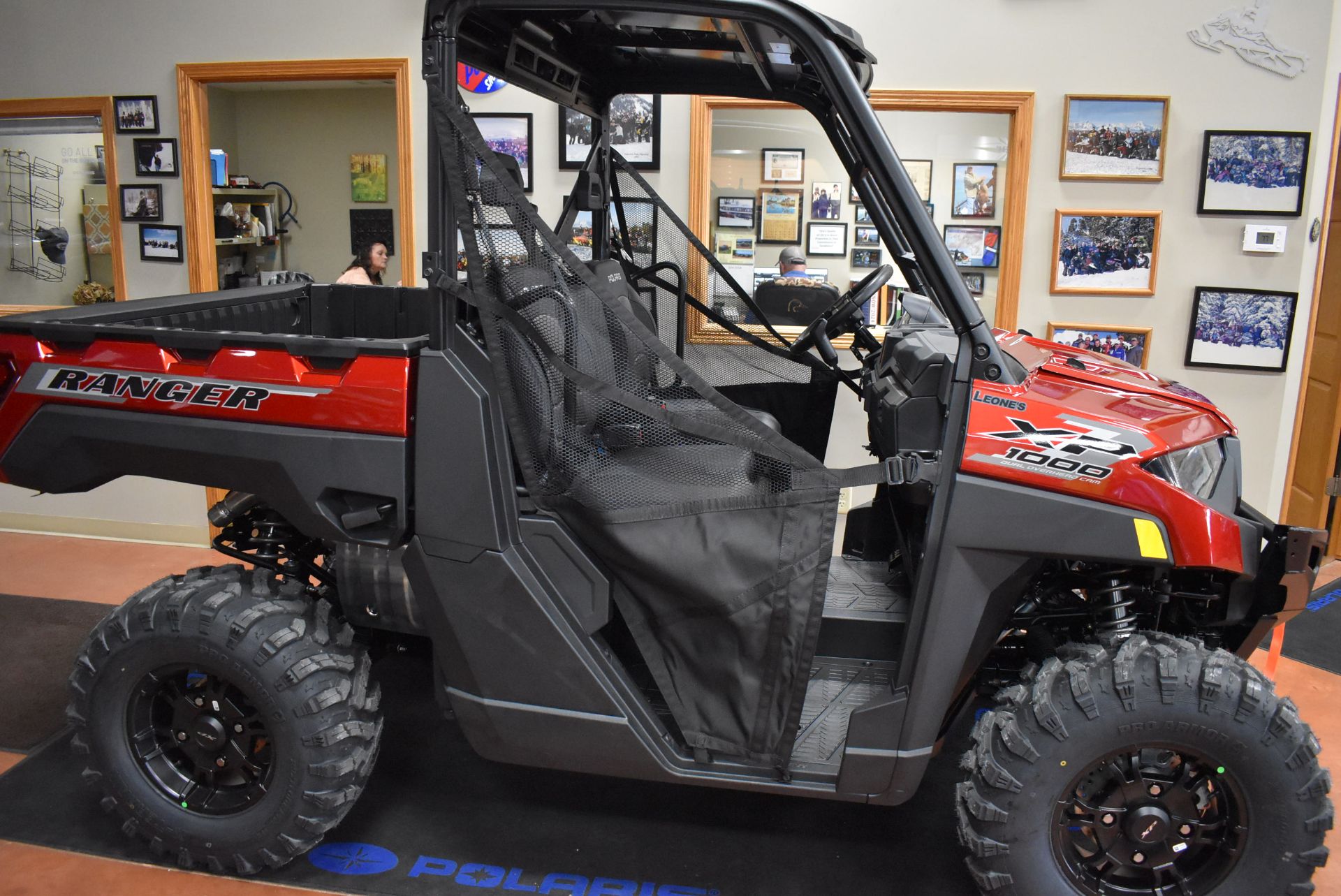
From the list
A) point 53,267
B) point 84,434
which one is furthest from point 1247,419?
point 53,267

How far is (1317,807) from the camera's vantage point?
2107 millimetres

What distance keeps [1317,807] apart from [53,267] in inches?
236

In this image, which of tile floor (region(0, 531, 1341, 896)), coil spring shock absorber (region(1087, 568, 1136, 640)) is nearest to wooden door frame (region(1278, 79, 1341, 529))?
tile floor (region(0, 531, 1341, 896))

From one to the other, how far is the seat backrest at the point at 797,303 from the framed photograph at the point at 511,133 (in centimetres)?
167

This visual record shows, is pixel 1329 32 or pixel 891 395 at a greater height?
pixel 1329 32

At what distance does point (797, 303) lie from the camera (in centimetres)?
337

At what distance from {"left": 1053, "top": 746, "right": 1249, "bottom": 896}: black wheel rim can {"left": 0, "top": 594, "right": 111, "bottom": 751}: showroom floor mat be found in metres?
2.82

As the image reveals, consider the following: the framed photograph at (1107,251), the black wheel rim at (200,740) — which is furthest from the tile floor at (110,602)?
the framed photograph at (1107,251)

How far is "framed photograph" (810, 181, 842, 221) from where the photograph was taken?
4395 mm

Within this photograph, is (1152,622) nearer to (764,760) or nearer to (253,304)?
(764,760)

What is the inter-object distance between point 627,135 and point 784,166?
2.39ft

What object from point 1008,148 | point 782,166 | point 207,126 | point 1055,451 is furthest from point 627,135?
point 1055,451

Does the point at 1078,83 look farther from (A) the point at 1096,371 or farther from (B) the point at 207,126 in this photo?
(B) the point at 207,126

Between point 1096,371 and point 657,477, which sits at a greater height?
point 1096,371
